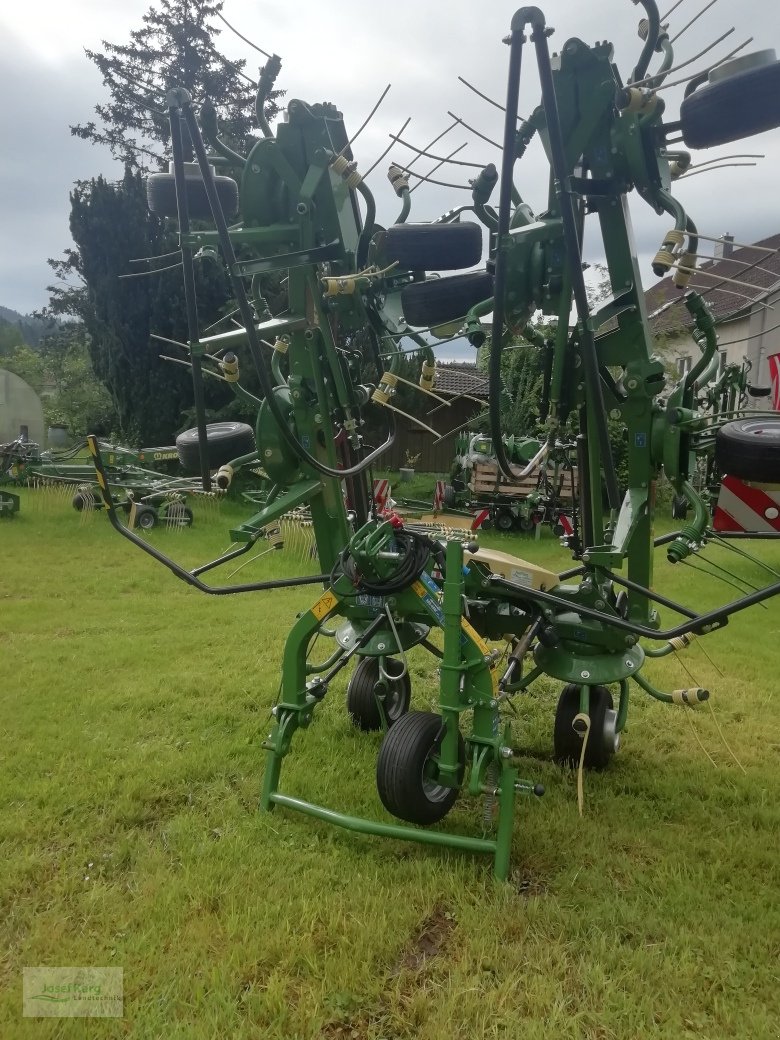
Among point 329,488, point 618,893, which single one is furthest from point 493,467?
point 618,893

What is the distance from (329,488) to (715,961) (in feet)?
8.20

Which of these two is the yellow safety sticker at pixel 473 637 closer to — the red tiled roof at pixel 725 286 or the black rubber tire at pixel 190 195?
the red tiled roof at pixel 725 286

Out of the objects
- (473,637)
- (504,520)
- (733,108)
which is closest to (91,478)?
(504,520)

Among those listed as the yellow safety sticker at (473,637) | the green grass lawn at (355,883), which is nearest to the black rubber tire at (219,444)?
the yellow safety sticker at (473,637)

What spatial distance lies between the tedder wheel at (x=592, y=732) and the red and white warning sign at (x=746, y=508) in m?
2.57

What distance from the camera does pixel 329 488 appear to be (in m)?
3.71

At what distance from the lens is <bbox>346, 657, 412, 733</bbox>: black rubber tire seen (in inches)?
175

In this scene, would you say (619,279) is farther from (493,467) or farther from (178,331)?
(178,331)

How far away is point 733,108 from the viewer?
261cm

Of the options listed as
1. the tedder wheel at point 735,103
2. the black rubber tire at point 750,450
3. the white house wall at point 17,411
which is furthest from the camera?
the white house wall at point 17,411

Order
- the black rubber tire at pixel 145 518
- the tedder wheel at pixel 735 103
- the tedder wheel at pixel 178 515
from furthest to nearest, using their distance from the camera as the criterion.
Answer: the black rubber tire at pixel 145 518
the tedder wheel at pixel 178 515
the tedder wheel at pixel 735 103

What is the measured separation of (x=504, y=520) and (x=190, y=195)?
32.1 feet

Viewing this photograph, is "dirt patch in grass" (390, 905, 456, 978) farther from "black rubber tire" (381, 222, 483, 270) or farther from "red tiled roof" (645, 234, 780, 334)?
"black rubber tire" (381, 222, 483, 270)
